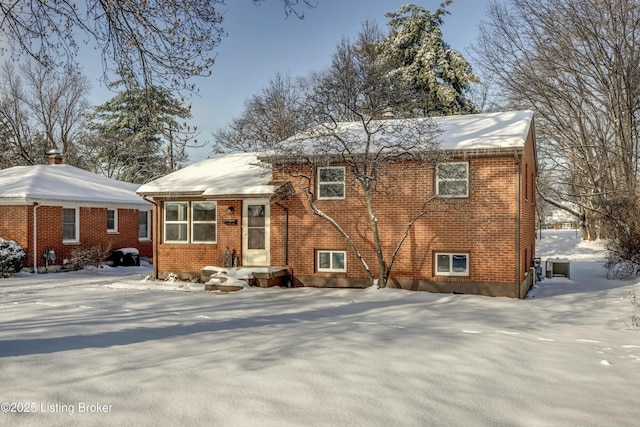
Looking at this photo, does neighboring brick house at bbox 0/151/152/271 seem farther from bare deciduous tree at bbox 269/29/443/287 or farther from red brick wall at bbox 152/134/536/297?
bare deciduous tree at bbox 269/29/443/287

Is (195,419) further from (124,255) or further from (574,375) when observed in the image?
(124,255)

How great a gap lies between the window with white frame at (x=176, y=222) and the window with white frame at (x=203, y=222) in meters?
0.27

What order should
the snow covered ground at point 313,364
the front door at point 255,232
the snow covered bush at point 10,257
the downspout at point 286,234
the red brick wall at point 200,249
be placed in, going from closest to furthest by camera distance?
1. the snow covered ground at point 313,364
2. the downspout at point 286,234
3. the front door at point 255,232
4. the red brick wall at point 200,249
5. the snow covered bush at point 10,257

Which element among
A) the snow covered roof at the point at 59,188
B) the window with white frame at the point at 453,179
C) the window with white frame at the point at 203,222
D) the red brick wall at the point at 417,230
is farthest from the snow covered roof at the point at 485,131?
the snow covered roof at the point at 59,188

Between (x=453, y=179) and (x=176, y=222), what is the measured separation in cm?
928

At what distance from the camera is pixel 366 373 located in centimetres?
587

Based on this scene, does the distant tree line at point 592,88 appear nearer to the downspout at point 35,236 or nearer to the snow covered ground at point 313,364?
the snow covered ground at point 313,364

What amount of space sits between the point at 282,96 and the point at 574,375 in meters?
35.0

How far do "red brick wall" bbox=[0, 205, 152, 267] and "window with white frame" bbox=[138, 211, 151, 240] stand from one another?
3.28 ft

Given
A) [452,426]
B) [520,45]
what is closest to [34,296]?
[452,426]

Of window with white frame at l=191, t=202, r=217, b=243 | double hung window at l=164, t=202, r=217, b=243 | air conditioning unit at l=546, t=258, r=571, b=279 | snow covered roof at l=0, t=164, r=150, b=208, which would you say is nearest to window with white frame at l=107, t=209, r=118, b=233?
snow covered roof at l=0, t=164, r=150, b=208

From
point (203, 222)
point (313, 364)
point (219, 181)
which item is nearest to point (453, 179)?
point (219, 181)

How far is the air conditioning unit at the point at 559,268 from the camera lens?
752 inches

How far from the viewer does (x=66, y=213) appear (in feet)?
68.1
